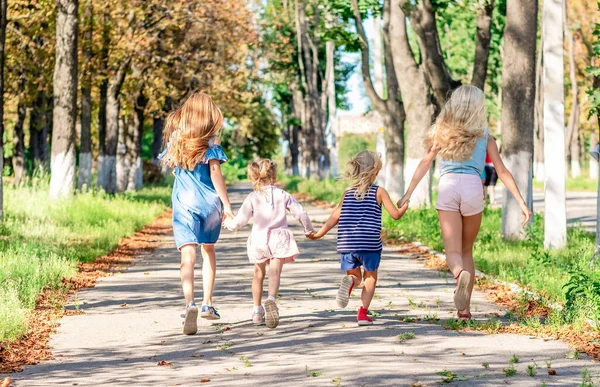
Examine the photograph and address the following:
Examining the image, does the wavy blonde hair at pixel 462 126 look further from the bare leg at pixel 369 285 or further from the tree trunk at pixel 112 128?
the tree trunk at pixel 112 128

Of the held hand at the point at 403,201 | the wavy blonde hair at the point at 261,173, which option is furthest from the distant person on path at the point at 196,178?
the held hand at the point at 403,201

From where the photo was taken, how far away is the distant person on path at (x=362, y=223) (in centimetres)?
987

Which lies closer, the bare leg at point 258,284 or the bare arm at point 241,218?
the bare arm at point 241,218

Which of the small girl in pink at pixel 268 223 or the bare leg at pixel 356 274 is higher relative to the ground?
the small girl in pink at pixel 268 223

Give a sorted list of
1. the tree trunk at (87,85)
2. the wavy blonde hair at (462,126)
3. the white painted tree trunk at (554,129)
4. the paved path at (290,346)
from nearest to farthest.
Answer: the paved path at (290,346) → the wavy blonde hair at (462,126) → the white painted tree trunk at (554,129) → the tree trunk at (87,85)

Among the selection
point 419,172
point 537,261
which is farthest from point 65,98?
point 419,172

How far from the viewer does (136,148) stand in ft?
151

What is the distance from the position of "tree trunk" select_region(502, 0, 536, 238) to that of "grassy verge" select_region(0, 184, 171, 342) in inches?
257

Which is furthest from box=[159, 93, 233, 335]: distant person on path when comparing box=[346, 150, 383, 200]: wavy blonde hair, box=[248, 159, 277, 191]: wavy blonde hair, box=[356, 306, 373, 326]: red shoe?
box=[356, 306, 373, 326]: red shoe

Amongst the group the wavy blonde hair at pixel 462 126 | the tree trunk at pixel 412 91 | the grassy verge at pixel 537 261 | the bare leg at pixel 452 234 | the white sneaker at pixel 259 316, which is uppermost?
the tree trunk at pixel 412 91

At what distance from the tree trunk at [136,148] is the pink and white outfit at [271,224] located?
114 feet

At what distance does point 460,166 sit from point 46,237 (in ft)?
30.9

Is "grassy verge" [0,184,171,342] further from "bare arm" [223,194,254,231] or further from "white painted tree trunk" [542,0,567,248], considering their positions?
"white painted tree trunk" [542,0,567,248]

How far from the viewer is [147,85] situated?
41.0 meters
